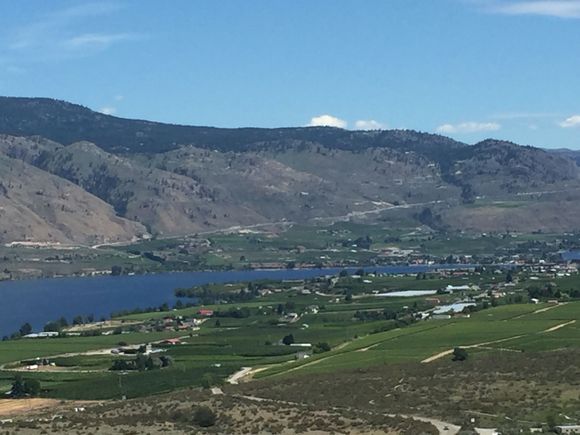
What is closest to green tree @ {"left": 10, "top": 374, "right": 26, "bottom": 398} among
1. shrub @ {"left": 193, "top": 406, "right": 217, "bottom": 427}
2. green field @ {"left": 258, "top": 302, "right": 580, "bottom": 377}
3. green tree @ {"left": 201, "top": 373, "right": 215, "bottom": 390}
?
green tree @ {"left": 201, "top": 373, "right": 215, "bottom": 390}

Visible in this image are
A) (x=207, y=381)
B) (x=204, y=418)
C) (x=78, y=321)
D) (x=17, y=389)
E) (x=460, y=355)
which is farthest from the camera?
(x=78, y=321)

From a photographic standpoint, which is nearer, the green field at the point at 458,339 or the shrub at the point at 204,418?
the shrub at the point at 204,418

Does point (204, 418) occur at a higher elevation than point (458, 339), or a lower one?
higher

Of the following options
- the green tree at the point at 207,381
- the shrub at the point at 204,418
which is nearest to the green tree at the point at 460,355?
the green tree at the point at 207,381

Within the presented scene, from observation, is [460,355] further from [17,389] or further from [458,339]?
[17,389]

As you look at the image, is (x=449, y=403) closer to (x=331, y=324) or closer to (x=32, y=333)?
(x=331, y=324)

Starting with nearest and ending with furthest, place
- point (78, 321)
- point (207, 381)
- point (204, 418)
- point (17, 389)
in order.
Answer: point (204, 418), point (207, 381), point (17, 389), point (78, 321)

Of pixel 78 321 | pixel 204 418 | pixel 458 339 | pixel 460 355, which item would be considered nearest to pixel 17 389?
pixel 460 355

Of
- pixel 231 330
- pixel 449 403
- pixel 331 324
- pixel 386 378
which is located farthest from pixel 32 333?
pixel 449 403

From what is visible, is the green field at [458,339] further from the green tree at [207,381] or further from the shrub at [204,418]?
the shrub at [204,418]

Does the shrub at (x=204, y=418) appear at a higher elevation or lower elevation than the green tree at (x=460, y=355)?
lower

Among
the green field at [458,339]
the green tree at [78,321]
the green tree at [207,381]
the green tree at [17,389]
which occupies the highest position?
the green field at [458,339]
